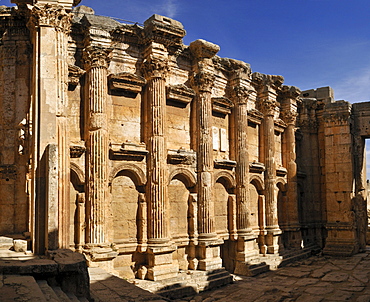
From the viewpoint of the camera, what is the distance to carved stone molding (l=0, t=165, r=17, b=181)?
441 inches

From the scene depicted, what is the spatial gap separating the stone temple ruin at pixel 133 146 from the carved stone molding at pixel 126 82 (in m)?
0.05

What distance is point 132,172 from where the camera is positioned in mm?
12883

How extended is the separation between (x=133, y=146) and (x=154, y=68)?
112 inches

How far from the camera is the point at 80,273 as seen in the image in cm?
695

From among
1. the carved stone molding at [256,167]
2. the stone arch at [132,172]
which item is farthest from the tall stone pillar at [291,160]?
the stone arch at [132,172]

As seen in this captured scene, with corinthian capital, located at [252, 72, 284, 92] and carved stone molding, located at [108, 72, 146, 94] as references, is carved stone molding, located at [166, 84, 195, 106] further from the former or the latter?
corinthian capital, located at [252, 72, 284, 92]

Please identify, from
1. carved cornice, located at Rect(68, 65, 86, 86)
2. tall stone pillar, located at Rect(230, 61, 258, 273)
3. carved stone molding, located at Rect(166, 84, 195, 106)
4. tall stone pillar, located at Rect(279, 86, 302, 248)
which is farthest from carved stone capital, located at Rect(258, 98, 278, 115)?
carved cornice, located at Rect(68, 65, 86, 86)

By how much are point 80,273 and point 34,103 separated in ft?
14.7

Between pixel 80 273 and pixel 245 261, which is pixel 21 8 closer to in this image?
pixel 80 273

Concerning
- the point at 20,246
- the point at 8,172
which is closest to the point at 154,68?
the point at 8,172

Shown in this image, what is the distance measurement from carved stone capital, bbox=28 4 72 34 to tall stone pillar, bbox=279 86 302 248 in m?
13.9

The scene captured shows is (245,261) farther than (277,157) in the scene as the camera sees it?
No

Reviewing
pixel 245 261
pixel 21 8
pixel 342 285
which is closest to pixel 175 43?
pixel 21 8

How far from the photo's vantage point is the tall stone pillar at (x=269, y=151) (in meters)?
18.2
